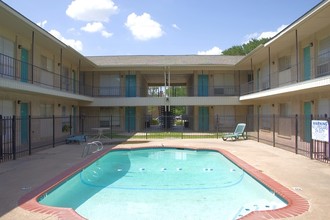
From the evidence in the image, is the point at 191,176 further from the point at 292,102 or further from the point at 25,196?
the point at 292,102

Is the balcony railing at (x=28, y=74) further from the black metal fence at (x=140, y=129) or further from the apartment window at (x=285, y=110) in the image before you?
the apartment window at (x=285, y=110)

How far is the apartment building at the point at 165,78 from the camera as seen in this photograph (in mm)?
15695

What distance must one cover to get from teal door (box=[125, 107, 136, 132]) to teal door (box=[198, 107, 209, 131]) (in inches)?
257

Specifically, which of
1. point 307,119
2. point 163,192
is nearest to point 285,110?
point 307,119

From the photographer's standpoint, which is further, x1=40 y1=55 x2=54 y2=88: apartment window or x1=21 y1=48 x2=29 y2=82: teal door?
x1=40 y1=55 x2=54 y2=88: apartment window

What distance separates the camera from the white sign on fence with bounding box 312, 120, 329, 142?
36.7ft

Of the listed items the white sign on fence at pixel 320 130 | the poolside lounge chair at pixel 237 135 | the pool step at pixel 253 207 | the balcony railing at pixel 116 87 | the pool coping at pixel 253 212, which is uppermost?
the balcony railing at pixel 116 87

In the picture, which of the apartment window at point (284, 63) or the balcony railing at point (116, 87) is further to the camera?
the apartment window at point (284, 63)

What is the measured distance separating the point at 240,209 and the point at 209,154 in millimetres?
8565

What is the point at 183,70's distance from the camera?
1142 inches

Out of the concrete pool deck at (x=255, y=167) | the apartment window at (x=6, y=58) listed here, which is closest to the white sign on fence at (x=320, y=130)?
the concrete pool deck at (x=255, y=167)

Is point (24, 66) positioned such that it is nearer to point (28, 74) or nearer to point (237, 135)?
point (28, 74)

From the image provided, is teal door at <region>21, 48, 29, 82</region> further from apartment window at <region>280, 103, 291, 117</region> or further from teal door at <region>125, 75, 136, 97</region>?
apartment window at <region>280, 103, 291, 117</region>

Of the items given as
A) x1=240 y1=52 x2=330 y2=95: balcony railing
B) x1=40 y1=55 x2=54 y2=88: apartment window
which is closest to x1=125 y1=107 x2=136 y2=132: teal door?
x1=40 y1=55 x2=54 y2=88: apartment window
